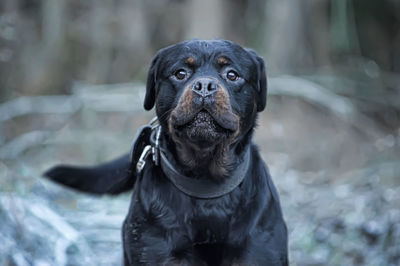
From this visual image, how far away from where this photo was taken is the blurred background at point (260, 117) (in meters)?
4.06

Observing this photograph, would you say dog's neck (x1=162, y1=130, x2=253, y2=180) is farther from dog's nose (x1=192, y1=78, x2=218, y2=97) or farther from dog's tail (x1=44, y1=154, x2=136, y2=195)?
dog's tail (x1=44, y1=154, x2=136, y2=195)

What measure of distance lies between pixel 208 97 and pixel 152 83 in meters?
0.59

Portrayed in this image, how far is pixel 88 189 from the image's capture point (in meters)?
3.51

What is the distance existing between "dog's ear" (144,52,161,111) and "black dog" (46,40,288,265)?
0.7 inches

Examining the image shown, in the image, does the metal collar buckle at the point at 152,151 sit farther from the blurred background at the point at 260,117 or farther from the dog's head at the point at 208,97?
the blurred background at the point at 260,117

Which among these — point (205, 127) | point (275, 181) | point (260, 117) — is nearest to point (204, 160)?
point (205, 127)

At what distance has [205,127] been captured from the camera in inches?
103

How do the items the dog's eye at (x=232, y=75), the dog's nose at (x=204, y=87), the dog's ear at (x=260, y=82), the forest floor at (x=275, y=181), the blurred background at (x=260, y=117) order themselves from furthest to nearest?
the blurred background at (x=260, y=117), the forest floor at (x=275, y=181), the dog's ear at (x=260, y=82), the dog's eye at (x=232, y=75), the dog's nose at (x=204, y=87)

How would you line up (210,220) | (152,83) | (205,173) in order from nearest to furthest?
(210,220)
(205,173)
(152,83)

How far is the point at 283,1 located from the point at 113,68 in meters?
3.46

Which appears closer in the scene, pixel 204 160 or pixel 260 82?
pixel 204 160

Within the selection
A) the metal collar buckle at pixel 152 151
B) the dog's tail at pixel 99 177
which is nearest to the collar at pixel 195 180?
the metal collar buckle at pixel 152 151

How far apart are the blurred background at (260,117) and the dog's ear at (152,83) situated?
115cm

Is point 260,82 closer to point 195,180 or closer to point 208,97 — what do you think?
point 208,97
